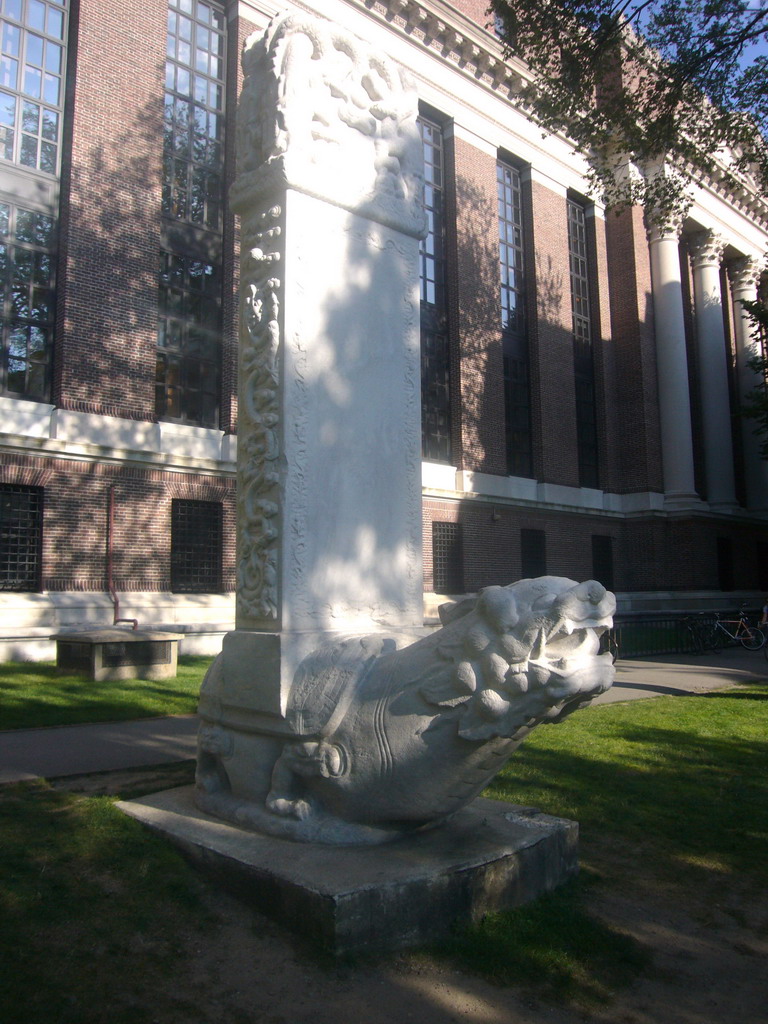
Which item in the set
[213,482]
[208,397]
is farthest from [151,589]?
[208,397]

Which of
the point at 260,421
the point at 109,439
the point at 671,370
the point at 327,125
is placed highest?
the point at 671,370

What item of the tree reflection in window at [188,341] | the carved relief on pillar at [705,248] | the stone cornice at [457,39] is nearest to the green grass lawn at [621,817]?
the tree reflection in window at [188,341]

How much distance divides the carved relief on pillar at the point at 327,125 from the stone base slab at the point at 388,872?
3386 mm

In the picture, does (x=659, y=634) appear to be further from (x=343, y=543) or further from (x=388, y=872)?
(x=388, y=872)

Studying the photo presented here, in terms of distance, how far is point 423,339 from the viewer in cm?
2494

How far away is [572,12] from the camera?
1447 cm

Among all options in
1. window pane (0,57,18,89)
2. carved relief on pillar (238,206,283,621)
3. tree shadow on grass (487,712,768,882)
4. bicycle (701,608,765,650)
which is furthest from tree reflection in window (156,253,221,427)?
carved relief on pillar (238,206,283,621)

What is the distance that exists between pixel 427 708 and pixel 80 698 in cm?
809

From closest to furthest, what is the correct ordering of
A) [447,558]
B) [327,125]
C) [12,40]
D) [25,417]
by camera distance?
[327,125], [25,417], [12,40], [447,558]

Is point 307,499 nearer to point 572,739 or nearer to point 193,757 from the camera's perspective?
point 193,757

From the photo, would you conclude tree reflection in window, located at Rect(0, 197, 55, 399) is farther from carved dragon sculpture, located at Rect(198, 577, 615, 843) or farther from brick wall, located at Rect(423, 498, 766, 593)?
carved dragon sculpture, located at Rect(198, 577, 615, 843)

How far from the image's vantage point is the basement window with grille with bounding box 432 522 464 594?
24.3 metres

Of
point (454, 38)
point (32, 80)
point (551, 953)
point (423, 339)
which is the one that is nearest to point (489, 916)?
point (551, 953)

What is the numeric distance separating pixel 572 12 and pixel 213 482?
39.0 feet
